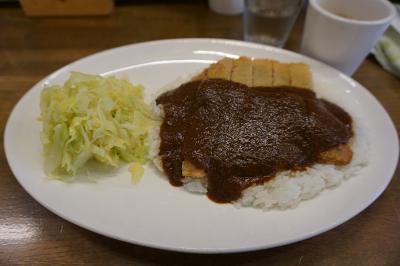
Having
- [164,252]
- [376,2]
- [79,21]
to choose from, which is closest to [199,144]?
[164,252]

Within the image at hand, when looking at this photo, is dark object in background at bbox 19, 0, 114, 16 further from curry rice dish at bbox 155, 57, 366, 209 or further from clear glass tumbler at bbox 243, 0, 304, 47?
curry rice dish at bbox 155, 57, 366, 209

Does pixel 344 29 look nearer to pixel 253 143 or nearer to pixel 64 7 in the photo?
pixel 253 143

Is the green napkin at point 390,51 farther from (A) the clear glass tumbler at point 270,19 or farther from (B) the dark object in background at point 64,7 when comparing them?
(B) the dark object in background at point 64,7

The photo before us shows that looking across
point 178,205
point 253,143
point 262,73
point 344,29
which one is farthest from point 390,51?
point 178,205

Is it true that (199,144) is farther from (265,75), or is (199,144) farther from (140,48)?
(140,48)

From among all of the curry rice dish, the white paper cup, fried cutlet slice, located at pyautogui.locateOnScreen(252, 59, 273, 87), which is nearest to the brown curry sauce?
the curry rice dish
